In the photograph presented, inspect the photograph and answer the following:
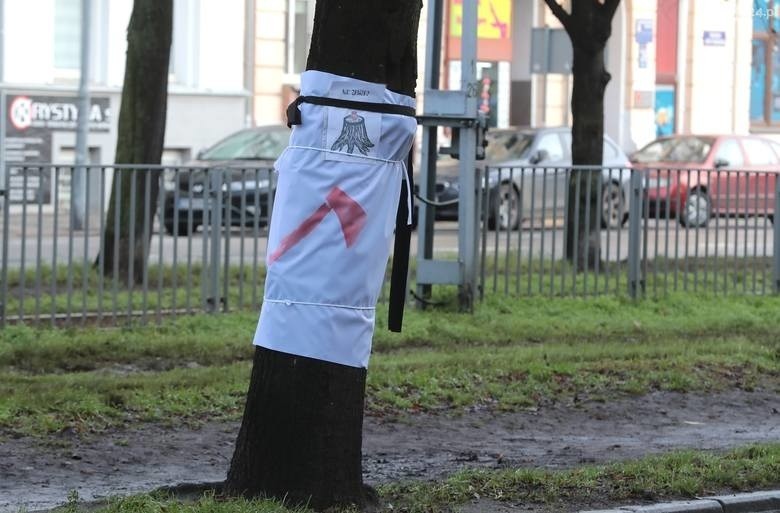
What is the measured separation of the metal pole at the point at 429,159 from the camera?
12633 mm

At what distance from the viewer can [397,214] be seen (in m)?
6.46

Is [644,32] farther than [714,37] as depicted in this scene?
No

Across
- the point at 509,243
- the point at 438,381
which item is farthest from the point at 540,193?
the point at 438,381

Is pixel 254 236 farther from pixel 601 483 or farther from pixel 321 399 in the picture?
pixel 321 399

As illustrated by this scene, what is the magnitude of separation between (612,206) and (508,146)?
9.55m

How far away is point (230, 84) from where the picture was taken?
28.7 meters

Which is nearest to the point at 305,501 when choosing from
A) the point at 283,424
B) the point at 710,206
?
the point at 283,424

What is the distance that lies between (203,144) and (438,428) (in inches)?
796

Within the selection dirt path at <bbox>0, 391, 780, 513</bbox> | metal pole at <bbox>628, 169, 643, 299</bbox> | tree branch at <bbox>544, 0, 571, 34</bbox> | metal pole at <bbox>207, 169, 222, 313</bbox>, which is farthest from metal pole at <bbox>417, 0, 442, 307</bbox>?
dirt path at <bbox>0, 391, 780, 513</bbox>

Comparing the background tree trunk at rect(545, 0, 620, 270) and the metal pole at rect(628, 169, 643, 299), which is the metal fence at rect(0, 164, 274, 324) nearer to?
the metal pole at rect(628, 169, 643, 299)

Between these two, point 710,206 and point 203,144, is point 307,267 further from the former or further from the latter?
point 203,144

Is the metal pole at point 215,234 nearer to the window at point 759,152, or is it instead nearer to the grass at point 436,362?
the grass at point 436,362

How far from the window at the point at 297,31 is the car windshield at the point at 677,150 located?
7.67 m

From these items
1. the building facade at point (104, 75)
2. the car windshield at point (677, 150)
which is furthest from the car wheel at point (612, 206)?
the building facade at point (104, 75)
